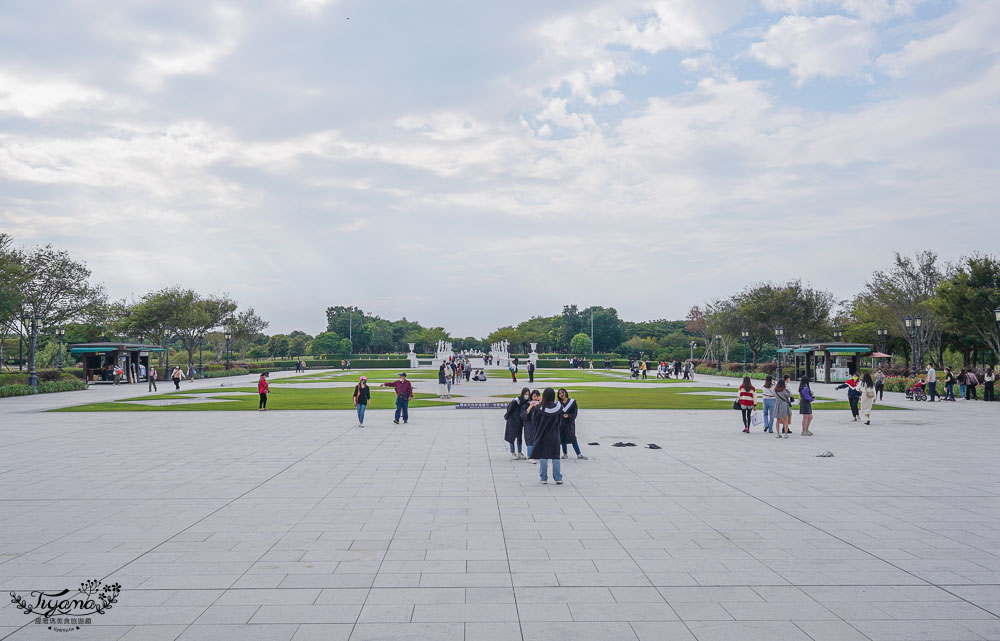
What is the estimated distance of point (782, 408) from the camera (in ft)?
55.5

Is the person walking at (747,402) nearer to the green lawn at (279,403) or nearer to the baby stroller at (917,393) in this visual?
the green lawn at (279,403)

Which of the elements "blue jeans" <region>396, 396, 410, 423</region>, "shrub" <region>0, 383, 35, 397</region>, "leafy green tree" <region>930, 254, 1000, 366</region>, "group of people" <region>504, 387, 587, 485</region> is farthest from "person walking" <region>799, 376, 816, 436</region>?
A: "shrub" <region>0, 383, 35, 397</region>

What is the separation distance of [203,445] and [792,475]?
12.8 meters

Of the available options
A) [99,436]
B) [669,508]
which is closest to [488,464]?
[669,508]

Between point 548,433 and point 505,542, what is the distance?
3.31m

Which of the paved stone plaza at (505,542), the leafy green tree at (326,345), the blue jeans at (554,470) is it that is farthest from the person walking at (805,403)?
the leafy green tree at (326,345)

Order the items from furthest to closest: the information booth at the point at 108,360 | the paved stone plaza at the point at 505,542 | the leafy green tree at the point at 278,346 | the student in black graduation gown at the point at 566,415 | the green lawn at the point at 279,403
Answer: the leafy green tree at the point at 278,346 → the information booth at the point at 108,360 → the green lawn at the point at 279,403 → the student in black graduation gown at the point at 566,415 → the paved stone plaza at the point at 505,542

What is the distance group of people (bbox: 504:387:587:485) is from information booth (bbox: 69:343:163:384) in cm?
3905

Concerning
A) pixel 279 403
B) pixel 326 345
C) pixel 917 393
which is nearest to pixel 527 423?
pixel 279 403

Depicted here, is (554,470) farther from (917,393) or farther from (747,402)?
(917,393)

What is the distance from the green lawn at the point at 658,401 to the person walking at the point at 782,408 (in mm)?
6567

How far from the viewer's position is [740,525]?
8203mm

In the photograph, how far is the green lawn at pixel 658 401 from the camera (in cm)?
2566

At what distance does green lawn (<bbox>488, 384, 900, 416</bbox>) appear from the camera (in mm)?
25656
